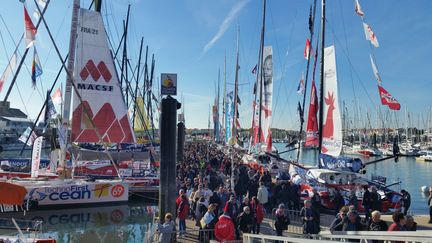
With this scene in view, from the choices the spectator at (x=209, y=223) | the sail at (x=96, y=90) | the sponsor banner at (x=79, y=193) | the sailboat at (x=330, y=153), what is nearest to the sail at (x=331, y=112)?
the sailboat at (x=330, y=153)

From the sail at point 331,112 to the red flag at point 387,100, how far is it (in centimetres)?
199

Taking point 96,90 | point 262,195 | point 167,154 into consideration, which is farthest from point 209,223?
point 96,90

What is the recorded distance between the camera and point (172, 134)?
43.0 ft

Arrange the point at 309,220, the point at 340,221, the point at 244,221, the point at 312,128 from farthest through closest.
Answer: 1. the point at 312,128
2. the point at 244,221
3. the point at 309,220
4. the point at 340,221

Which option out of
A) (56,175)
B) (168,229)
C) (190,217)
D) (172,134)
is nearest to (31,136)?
(56,175)

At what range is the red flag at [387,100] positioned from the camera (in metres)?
16.6

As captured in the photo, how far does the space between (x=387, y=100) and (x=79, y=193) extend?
14.8m

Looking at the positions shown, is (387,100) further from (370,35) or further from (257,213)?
(257,213)

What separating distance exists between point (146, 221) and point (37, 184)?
544 centimetres

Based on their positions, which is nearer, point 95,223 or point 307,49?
point 95,223

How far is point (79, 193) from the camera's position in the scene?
1791 centimetres

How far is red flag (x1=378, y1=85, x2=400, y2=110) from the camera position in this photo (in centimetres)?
1664

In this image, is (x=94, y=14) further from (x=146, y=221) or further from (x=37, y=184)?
(x=146, y=221)

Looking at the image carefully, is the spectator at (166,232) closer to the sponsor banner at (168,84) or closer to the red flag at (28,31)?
the sponsor banner at (168,84)
